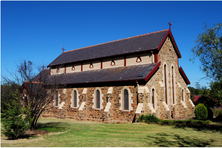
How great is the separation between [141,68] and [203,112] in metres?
7.99

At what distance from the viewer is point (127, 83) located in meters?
20.4

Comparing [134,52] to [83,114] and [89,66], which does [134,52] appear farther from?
[83,114]

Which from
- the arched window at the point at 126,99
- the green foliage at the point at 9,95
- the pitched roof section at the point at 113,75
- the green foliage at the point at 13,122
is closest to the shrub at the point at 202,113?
the pitched roof section at the point at 113,75

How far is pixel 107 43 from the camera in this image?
30.0 meters

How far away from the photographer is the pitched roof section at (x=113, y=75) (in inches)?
798

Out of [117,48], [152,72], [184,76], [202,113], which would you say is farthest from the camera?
[184,76]

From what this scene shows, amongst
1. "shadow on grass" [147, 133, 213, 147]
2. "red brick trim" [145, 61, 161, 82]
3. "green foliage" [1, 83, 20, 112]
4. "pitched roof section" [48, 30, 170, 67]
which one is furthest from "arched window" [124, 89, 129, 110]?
"green foliage" [1, 83, 20, 112]

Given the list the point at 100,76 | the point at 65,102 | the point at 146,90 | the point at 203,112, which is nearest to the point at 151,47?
the point at 146,90

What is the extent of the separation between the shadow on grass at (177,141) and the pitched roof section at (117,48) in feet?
39.2

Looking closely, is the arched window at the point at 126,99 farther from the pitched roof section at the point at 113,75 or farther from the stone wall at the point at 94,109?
the pitched roof section at the point at 113,75

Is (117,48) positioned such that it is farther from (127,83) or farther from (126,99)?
(126,99)

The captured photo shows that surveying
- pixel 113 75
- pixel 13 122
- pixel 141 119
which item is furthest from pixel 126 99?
pixel 13 122

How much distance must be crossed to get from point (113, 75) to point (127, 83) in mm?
2746

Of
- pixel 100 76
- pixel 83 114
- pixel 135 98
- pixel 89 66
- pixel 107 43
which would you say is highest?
pixel 107 43
